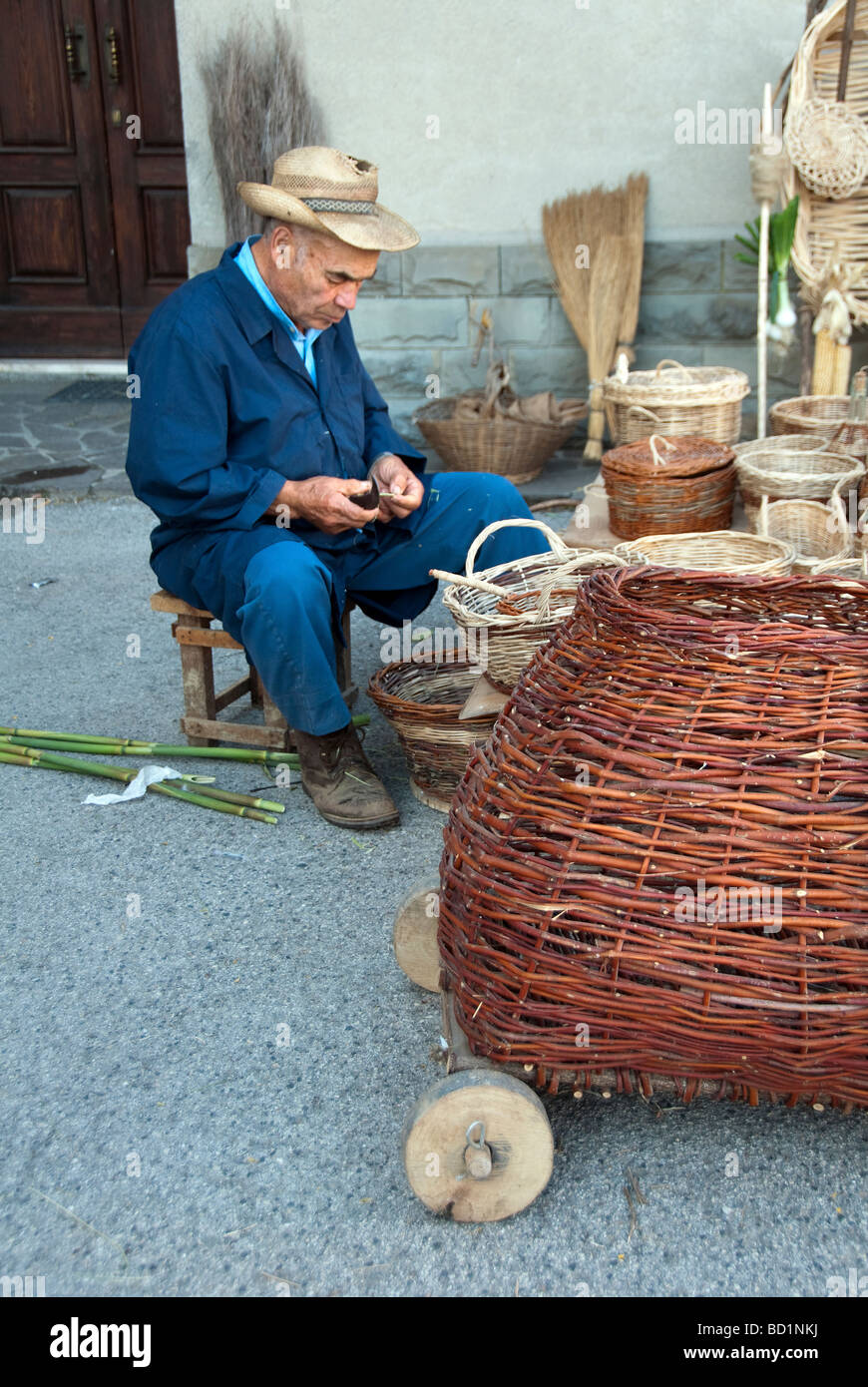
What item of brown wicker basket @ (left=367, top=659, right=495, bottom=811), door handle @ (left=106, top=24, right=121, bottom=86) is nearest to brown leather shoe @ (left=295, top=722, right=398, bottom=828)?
brown wicker basket @ (left=367, top=659, right=495, bottom=811)

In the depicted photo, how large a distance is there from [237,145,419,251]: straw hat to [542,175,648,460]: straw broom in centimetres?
296

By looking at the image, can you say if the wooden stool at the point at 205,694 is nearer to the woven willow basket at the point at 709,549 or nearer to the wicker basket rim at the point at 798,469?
the woven willow basket at the point at 709,549

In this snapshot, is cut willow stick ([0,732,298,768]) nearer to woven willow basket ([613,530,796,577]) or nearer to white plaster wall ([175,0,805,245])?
woven willow basket ([613,530,796,577])

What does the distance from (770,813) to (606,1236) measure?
69cm

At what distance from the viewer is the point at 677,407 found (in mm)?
4254

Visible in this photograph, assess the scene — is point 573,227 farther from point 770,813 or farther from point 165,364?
point 770,813

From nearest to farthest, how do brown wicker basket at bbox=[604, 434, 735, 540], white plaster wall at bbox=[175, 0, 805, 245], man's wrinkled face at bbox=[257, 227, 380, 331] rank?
man's wrinkled face at bbox=[257, 227, 380, 331]
brown wicker basket at bbox=[604, 434, 735, 540]
white plaster wall at bbox=[175, 0, 805, 245]

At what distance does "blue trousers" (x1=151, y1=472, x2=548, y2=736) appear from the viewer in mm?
2891

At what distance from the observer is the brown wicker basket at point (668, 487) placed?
12.6 ft

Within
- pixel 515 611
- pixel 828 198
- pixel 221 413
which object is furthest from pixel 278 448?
pixel 828 198

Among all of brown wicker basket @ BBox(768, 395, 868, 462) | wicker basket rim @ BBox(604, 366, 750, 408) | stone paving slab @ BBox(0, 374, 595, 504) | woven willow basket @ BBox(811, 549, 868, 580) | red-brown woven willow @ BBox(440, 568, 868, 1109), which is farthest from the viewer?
stone paving slab @ BBox(0, 374, 595, 504)

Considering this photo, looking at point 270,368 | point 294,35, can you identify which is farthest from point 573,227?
point 270,368

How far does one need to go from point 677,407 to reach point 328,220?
5.62 ft

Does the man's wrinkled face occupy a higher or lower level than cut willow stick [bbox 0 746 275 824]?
higher
